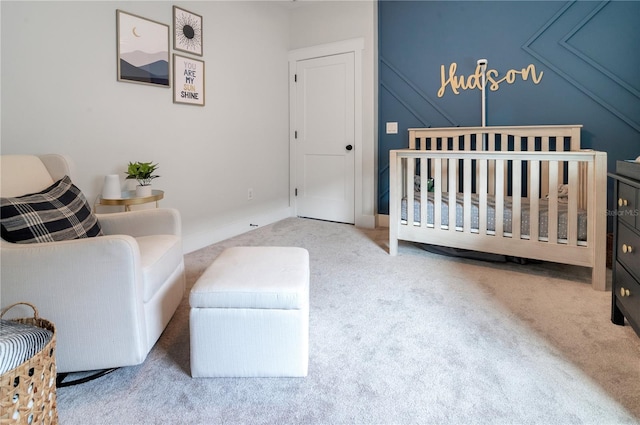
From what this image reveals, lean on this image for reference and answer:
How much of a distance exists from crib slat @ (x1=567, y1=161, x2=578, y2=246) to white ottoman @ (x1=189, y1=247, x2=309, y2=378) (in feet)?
6.02

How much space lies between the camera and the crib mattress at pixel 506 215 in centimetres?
248

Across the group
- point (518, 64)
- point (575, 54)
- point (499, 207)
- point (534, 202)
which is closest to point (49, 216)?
point (499, 207)

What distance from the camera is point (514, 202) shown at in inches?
103

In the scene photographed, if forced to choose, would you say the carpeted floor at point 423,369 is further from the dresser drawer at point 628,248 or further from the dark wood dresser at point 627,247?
the dresser drawer at point 628,248

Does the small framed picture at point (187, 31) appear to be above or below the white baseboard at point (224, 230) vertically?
above

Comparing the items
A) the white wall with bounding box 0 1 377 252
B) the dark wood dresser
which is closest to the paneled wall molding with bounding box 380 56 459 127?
the white wall with bounding box 0 1 377 252

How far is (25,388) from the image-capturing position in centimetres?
104

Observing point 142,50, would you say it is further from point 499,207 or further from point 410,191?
point 499,207

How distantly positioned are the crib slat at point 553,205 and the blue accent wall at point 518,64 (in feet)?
3.21

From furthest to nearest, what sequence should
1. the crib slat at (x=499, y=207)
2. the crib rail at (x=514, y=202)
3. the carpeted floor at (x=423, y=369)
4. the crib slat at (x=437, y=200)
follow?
1. the crib slat at (x=437, y=200)
2. the crib slat at (x=499, y=207)
3. the crib rail at (x=514, y=202)
4. the carpeted floor at (x=423, y=369)

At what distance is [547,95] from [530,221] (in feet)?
4.38

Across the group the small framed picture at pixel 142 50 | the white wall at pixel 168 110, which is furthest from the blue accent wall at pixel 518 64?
the small framed picture at pixel 142 50

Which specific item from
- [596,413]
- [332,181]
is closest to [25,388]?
[596,413]

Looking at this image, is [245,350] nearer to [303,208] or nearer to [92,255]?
[92,255]
